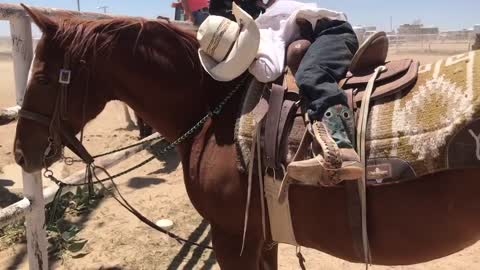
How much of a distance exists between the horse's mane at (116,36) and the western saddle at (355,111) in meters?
0.60

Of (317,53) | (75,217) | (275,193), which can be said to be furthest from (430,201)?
(75,217)

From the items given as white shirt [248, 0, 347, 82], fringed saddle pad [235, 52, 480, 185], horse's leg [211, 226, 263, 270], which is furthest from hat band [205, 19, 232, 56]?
horse's leg [211, 226, 263, 270]

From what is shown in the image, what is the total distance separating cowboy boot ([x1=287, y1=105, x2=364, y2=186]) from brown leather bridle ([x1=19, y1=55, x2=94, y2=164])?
1.19 meters

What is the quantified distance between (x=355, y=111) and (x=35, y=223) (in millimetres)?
2254

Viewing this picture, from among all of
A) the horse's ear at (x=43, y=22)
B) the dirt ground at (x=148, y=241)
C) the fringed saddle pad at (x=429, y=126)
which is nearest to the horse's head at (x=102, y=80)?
the horse's ear at (x=43, y=22)

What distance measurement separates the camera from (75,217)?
184 inches

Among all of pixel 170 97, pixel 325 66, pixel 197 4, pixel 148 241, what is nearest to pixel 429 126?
pixel 325 66

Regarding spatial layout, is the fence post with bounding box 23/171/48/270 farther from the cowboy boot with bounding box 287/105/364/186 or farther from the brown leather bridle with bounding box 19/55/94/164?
the cowboy boot with bounding box 287/105/364/186

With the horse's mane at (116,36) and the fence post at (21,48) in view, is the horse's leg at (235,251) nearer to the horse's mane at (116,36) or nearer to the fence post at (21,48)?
the horse's mane at (116,36)

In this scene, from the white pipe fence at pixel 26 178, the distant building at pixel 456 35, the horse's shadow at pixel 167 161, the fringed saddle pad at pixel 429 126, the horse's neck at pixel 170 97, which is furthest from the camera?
the distant building at pixel 456 35

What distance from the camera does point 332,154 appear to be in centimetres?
180

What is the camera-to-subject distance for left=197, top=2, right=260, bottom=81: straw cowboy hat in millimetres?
2101

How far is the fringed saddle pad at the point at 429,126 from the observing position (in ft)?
5.69

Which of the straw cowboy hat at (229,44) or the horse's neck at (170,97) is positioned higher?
the straw cowboy hat at (229,44)
